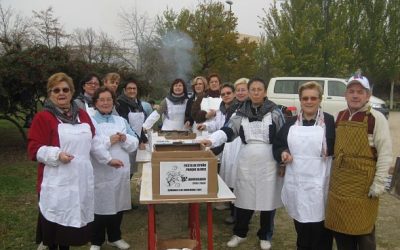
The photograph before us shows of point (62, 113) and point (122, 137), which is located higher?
point (62, 113)

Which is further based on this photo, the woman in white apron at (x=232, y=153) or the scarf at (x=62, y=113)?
the woman in white apron at (x=232, y=153)

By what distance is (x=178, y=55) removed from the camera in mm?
24578

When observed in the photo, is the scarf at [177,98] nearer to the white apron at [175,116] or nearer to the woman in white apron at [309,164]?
the white apron at [175,116]

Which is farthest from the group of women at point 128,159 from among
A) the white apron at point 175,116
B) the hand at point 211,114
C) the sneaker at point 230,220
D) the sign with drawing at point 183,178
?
the white apron at point 175,116

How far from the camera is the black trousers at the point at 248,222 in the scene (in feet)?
14.5

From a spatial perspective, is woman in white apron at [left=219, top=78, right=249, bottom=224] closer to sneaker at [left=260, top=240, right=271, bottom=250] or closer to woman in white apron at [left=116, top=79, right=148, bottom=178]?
sneaker at [left=260, top=240, right=271, bottom=250]

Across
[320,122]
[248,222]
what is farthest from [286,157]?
[248,222]

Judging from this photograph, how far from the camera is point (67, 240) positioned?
3447 mm

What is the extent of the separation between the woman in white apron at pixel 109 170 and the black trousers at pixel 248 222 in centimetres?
123

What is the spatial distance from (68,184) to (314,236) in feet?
7.22

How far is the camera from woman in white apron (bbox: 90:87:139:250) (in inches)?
163

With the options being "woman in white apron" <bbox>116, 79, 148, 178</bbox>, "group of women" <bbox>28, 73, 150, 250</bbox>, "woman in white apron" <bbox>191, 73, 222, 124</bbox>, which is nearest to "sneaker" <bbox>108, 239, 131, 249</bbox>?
"group of women" <bbox>28, 73, 150, 250</bbox>

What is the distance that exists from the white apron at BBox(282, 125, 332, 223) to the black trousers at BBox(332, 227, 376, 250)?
229mm

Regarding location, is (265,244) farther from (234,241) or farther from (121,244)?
(121,244)
